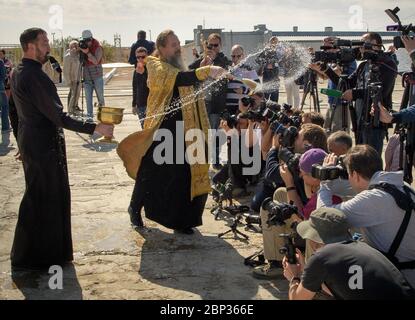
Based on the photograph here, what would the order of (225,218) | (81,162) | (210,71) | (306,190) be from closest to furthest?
1. (306,190)
2. (210,71)
3. (225,218)
4. (81,162)

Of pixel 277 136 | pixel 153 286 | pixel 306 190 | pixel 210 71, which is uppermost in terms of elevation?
pixel 210 71

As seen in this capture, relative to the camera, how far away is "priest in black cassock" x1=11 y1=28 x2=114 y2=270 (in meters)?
4.35

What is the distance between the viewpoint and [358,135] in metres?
5.99

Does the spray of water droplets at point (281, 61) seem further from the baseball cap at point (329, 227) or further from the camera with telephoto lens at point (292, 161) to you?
the baseball cap at point (329, 227)

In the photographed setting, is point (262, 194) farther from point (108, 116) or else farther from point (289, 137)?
point (108, 116)

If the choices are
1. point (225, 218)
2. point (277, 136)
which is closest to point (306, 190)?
point (277, 136)

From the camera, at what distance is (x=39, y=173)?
4395 millimetres

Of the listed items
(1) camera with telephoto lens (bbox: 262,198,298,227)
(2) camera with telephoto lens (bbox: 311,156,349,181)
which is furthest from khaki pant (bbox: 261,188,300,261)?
(2) camera with telephoto lens (bbox: 311,156,349,181)

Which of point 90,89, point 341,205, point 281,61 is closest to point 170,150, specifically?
point 341,205

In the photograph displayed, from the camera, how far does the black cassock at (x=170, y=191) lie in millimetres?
5250

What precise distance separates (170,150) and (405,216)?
2652 millimetres

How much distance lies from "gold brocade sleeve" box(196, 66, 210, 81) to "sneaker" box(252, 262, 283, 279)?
174cm

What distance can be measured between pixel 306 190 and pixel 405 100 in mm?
2584
